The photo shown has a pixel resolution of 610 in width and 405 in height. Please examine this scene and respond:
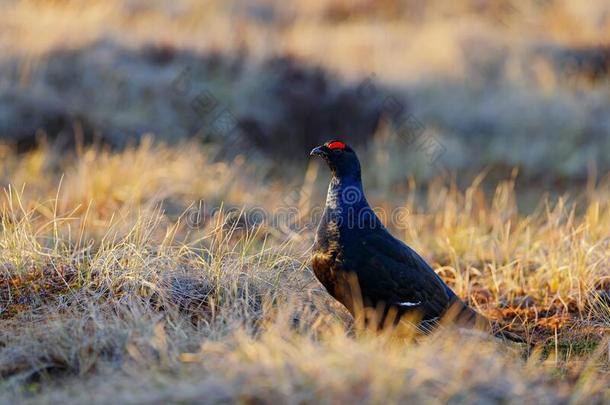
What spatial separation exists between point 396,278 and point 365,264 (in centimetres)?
20

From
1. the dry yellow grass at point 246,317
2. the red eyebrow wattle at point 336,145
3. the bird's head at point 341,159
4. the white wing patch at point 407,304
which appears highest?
the red eyebrow wattle at point 336,145

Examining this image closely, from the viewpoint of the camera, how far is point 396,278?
463 centimetres

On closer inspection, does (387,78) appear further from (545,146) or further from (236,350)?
(236,350)

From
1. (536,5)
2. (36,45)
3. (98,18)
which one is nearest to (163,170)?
(36,45)

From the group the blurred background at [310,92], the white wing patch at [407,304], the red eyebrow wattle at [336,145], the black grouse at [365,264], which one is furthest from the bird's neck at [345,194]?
the blurred background at [310,92]

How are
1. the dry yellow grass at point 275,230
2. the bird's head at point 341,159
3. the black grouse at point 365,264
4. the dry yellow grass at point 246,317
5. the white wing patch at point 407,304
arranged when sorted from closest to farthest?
the dry yellow grass at point 246,317 → the dry yellow grass at point 275,230 → the black grouse at point 365,264 → the white wing patch at point 407,304 → the bird's head at point 341,159

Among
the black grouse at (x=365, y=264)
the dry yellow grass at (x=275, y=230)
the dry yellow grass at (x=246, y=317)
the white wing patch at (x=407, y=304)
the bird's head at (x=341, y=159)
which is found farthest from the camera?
the bird's head at (x=341, y=159)

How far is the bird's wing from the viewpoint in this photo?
15.0 ft

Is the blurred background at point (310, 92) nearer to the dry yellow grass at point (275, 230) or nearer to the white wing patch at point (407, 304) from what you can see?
the dry yellow grass at point (275, 230)

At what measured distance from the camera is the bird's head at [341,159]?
15.9ft

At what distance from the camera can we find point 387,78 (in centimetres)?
1308

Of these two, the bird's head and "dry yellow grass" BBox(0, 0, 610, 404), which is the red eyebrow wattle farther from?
"dry yellow grass" BBox(0, 0, 610, 404)

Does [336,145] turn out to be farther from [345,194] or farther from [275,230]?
[275,230]

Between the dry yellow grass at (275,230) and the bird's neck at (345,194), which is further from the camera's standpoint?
the bird's neck at (345,194)
